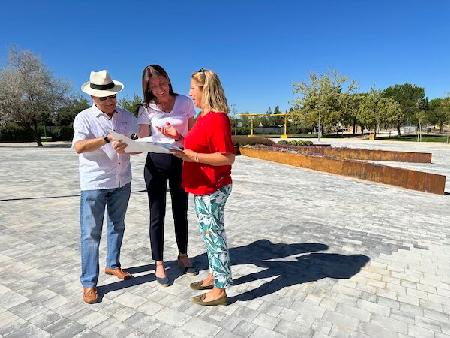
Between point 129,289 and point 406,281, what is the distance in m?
2.79

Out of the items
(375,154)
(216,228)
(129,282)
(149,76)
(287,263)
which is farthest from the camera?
(375,154)

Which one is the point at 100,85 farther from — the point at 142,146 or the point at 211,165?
the point at 211,165

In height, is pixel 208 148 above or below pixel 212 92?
below

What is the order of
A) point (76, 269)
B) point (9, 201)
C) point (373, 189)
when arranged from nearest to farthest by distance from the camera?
1. point (76, 269)
2. point (9, 201)
3. point (373, 189)

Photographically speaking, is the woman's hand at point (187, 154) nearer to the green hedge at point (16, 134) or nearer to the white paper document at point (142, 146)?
the white paper document at point (142, 146)

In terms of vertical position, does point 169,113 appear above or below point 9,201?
above

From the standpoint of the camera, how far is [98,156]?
315 cm

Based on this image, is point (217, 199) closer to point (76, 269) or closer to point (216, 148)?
point (216, 148)

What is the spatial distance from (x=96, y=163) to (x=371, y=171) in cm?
971

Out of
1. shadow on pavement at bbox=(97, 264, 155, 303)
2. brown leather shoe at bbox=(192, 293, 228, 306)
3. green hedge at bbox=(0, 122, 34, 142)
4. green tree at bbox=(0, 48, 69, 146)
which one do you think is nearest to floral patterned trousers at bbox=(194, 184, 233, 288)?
brown leather shoe at bbox=(192, 293, 228, 306)

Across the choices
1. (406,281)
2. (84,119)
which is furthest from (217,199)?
(406,281)

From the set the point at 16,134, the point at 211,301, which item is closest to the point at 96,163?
the point at 211,301

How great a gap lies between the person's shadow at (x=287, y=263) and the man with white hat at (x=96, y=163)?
1.27 meters

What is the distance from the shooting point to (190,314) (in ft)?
10.0
